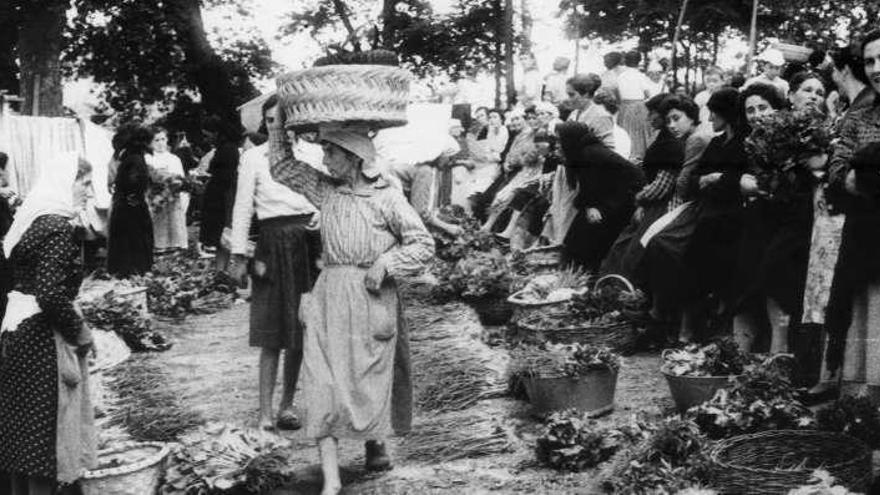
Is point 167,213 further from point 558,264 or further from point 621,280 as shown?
point 621,280

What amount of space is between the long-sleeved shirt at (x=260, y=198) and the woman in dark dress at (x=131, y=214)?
5.98 meters

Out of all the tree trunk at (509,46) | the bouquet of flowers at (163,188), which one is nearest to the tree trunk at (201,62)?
the tree trunk at (509,46)

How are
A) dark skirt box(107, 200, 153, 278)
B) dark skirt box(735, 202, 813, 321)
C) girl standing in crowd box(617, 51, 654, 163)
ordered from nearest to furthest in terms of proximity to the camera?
dark skirt box(735, 202, 813, 321)
dark skirt box(107, 200, 153, 278)
girl standing in crowd box(617, 51, 654, 163)

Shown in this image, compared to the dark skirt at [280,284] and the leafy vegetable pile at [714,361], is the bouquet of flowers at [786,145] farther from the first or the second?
the dark skirt at [280,284]


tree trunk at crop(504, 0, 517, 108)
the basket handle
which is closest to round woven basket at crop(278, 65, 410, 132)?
the basket handle

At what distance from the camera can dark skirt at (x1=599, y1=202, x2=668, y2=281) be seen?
8180mm

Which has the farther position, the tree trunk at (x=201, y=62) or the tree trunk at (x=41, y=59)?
the tree trunk at (x=201, y=62)

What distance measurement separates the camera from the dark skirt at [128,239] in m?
12.2

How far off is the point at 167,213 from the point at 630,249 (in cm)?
840

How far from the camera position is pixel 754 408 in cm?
526

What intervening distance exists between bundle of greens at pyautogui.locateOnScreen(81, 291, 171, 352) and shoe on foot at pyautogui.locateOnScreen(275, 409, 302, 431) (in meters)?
3.61

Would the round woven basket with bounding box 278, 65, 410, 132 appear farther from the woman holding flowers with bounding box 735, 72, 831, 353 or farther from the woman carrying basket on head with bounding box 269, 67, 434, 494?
the woman holding flowers with bounding box 735, 72, 831, 353

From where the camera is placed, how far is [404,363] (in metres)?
5.68

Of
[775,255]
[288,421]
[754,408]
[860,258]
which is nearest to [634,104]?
[775,255]
